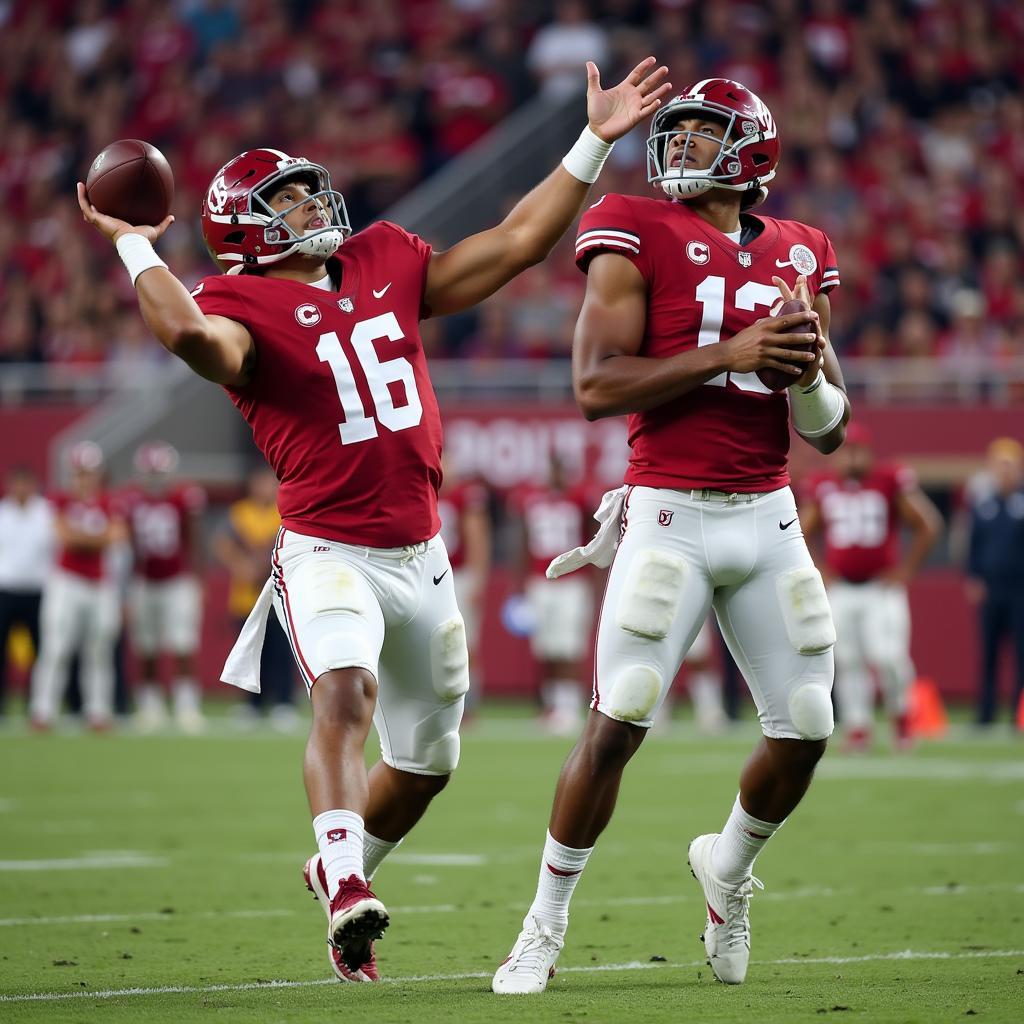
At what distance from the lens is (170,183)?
4832 millimetres

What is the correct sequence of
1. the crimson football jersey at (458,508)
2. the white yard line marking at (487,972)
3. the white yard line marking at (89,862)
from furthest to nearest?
1. the crimson football jersey at (458,508)
2. the white yard line marking at (89,862)
3. the white yard line marking at (487,972)

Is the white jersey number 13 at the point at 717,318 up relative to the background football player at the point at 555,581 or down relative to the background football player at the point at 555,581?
up

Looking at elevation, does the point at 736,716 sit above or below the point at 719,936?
below

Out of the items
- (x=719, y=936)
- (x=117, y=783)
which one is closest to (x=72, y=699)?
(x=117, y=783)

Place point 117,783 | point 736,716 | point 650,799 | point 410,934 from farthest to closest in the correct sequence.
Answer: point 736,716 < point 117,783 < point 650,799 < point 410,934

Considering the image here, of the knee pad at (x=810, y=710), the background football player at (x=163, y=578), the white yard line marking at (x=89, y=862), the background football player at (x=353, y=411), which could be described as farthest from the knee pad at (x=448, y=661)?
the background football player at (x=163, y=578)

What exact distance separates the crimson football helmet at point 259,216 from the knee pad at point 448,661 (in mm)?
993

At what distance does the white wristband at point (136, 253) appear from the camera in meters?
4.43

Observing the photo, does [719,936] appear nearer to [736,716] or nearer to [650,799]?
[650,799]

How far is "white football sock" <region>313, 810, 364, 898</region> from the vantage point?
412cm

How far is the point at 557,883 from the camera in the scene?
459 centimetres

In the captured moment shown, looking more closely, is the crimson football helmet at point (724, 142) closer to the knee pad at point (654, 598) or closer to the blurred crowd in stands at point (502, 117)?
the knee pad at point (654, 598)

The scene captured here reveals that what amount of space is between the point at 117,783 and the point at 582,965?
5.72 m

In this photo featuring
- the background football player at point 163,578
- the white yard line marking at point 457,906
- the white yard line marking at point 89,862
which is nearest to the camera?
the white yard line marking at point 457,906
